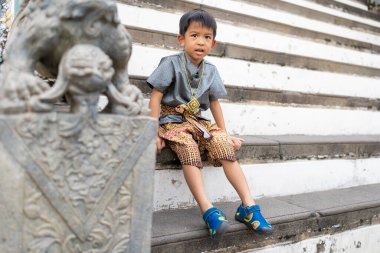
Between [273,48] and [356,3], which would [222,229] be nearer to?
[273,48]

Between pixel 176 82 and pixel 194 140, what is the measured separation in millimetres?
341

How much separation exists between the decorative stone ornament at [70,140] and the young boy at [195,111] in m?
0.70

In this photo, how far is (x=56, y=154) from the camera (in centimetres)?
107

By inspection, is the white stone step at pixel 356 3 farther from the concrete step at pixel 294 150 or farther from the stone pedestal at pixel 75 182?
the stone pedestal at pixel 75 182

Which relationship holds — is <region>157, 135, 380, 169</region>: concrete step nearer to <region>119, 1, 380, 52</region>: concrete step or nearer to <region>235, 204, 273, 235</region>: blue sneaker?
<region>235, 204, 273, 235</region>: blue sneaker

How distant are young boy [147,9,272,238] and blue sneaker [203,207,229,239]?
0.09 m

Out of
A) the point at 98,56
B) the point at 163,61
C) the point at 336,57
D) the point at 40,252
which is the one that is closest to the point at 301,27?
the point at 336,57

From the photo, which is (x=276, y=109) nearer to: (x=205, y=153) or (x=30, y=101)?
(x=205, y=153)

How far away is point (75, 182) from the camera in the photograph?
1104 mm

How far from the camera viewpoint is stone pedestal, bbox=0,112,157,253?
104cm

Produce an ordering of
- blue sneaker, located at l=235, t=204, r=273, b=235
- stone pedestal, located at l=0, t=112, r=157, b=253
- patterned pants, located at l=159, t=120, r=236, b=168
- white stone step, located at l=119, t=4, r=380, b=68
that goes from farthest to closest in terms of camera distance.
A: white stone step, located at l=119, t=4, r=380, b=68 < patterned pants, located at l=159, t=120, r=236, b=168 < blue sneaker, located at l=235, t=204, r=273, b=235 < stone pedestal, located at l=0, t=112, r=157, b=253

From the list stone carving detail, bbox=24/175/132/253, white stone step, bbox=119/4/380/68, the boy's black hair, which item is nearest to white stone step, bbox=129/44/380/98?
white stone step, bbox=119/4/380/68

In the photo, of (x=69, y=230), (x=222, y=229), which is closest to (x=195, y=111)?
(x=222, y=229)

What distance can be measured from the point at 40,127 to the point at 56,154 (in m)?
0.09
